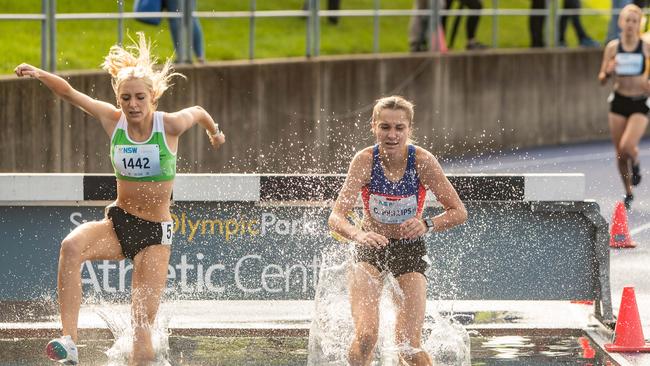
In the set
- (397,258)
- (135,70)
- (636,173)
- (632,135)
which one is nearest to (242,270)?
(135,70)

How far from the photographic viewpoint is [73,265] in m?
9.26

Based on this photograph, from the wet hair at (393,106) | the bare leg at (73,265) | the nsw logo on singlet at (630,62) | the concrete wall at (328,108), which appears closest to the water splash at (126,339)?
the bare leg at (73,265)

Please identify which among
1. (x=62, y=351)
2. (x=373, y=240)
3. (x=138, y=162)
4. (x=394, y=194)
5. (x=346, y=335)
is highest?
(x=138, y=162)

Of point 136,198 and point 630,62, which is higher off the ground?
point 630,62

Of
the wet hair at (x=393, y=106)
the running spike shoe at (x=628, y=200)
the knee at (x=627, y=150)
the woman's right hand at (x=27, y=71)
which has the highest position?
the woman's right hand at (x=27, y=71)

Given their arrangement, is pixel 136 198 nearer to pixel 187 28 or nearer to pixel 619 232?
pixel 619 232

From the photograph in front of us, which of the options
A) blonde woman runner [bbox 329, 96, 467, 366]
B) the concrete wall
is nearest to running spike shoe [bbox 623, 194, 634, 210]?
the concrete wall

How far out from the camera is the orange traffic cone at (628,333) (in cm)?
1048

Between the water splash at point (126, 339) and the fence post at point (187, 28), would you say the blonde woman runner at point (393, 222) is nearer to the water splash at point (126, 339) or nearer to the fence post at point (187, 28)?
the water splash at point (126, 339)

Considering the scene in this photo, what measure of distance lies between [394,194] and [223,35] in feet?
47.3

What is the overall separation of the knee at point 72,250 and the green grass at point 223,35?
31.2 feet

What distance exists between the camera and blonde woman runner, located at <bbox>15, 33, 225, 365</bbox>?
9.42 m

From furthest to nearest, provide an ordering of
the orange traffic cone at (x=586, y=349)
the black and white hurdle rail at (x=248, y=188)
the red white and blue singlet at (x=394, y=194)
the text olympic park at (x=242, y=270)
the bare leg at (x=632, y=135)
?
the bare leg at (x=632, y=135)
the text olympic park at (x=242, y=270)
the black and white hurdle rail at (x=248, y=188)
the orange traffic cone at (x=586, y=349)
the red white and blue singlet at (x=394, y=194)

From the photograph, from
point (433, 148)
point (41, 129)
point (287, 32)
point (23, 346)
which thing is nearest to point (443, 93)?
point (433, 148)
